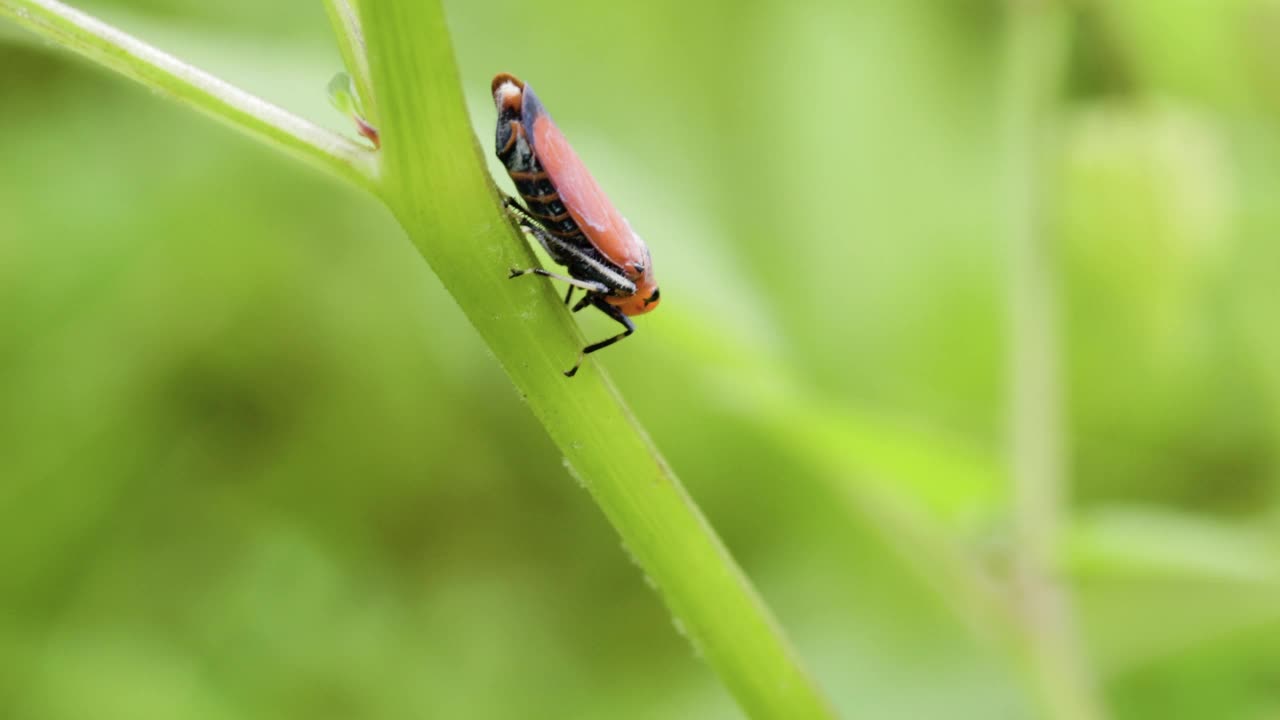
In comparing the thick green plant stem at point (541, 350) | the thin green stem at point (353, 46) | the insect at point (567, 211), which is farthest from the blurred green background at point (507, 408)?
the thin green stem at point (353, 46)

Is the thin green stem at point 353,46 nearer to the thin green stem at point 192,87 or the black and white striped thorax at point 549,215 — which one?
the thin green stem at point 192,87

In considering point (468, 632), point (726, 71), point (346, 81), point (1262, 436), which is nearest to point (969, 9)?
point (726, 71)

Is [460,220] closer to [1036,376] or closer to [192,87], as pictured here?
[192,87]

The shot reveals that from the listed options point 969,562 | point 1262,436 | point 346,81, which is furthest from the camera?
point 1262,436

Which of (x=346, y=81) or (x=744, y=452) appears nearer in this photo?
(x=346, y=81)

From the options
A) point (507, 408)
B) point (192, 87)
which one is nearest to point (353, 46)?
point (192, 87)

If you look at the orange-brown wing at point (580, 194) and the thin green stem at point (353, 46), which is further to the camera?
the orange-brown wing at point (580, 194)

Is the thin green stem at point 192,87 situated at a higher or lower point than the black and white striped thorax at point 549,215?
lower

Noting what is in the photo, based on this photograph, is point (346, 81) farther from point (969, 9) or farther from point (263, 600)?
point (969, 9)
